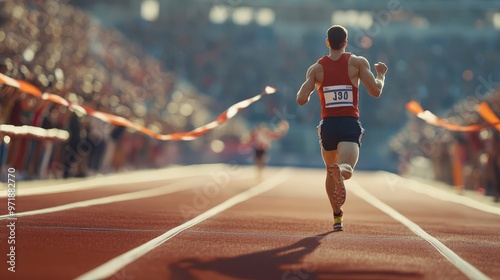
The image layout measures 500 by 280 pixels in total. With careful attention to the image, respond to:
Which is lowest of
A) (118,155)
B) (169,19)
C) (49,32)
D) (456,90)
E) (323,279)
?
(323,279)

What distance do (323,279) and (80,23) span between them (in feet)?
109

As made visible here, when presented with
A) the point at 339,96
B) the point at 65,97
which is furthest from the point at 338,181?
the point at 65,97

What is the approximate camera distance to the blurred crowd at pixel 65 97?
18.7 metres

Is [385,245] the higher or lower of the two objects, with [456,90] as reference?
lower

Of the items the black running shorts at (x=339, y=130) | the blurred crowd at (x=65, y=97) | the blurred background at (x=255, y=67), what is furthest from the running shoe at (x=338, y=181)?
the blurred background at (x=255, y=67)

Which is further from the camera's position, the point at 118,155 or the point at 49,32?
the point at 118,155

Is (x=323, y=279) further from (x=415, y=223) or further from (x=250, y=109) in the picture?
(x=250, y=109)

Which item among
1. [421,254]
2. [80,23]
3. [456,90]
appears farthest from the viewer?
[456,90]

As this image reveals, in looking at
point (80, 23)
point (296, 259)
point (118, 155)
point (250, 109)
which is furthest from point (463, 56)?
point (296, 259)

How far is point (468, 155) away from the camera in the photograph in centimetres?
2622

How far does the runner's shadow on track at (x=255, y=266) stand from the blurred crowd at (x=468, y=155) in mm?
10190

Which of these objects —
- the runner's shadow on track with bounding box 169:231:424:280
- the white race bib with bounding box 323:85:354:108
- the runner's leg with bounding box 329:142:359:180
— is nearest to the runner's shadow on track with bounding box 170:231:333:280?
the runner's shadow on track with bounding box 169:231:424:280

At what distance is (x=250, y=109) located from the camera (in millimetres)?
77812

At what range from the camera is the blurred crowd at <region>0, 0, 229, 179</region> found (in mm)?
18688
